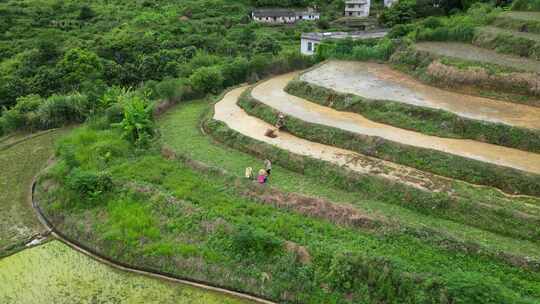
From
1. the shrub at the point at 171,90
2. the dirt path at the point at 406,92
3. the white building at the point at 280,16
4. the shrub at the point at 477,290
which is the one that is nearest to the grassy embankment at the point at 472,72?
the dirt path at the point at 406,92

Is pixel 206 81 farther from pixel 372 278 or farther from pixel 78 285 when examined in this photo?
pixel 372 278

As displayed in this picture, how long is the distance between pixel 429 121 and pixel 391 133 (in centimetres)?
159

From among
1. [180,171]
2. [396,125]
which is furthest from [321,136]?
[180,171]

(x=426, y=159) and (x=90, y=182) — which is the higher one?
(x=426, y=159)

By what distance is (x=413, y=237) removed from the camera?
10.8 metres

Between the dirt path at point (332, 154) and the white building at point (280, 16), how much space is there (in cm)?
3342

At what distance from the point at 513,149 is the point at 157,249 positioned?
469 inches

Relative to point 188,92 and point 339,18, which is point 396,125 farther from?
point 339,18

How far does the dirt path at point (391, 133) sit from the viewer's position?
1293cm

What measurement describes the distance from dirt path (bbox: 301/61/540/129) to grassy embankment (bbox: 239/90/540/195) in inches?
113

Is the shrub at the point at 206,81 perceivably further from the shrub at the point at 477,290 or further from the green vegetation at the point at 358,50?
the shrub at the point at 477,290

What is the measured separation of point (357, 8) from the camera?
51.9m

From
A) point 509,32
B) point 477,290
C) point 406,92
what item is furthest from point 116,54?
point 477,290

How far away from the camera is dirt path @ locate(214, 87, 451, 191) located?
1278 centimetres
